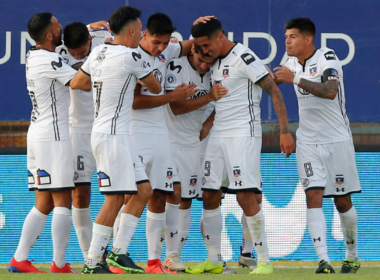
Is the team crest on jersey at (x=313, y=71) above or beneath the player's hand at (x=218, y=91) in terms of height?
above

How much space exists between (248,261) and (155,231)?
3.83ft

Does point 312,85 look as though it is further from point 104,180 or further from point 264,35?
point 264,35

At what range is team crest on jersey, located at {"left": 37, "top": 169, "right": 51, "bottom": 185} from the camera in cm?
599

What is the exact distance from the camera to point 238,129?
20.1 ft

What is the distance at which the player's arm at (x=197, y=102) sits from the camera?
20.2ft

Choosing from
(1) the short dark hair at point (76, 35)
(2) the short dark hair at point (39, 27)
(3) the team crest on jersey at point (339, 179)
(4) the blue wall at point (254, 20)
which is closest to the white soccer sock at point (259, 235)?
(3) the team crest on jersey at point (339, 179)

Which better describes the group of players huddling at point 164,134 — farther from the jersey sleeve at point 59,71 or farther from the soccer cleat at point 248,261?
the soccer cleat at point 248,261

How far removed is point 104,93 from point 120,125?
278 mm

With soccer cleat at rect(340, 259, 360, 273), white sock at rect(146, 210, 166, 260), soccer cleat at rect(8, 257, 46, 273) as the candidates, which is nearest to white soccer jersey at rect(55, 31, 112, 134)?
white sock at rect(146, 210, 166, 260)

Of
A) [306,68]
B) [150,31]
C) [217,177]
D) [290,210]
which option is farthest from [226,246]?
[150,31]

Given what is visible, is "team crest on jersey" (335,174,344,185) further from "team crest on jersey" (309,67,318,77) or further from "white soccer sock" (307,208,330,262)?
"team crest on jersey" (309,67,318,77)

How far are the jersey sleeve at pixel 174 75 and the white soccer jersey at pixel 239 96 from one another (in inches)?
16.4

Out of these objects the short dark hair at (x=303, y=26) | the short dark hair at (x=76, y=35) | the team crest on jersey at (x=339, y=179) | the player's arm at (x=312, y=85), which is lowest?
the team crest on jersey at (x=339, y=179)

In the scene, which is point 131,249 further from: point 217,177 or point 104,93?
point 104,93
